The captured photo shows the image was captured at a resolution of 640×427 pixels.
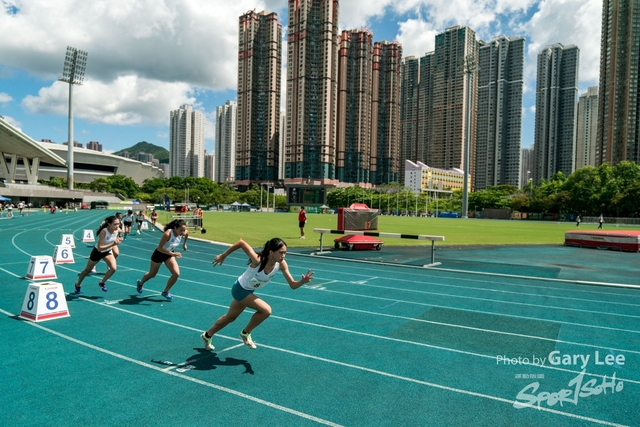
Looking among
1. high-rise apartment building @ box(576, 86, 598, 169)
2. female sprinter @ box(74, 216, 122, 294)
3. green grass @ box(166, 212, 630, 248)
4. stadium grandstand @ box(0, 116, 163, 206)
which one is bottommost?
green grass @ box(166, 212, 630, 248)

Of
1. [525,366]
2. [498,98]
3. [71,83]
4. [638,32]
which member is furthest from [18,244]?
[498,98]

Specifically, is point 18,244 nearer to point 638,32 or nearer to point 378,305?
point 378,305

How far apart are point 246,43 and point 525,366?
16428 centimetres

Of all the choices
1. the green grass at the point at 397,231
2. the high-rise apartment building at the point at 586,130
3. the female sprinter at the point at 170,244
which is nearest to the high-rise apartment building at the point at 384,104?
the high-rise apartment building at the point at 586,130

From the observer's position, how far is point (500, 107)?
157375mm

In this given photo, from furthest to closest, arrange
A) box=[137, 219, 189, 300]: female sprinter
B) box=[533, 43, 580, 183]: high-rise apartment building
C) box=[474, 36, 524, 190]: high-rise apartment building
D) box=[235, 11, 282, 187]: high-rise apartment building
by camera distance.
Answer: box=[474, 36, 524, 190]: high-rise apartment building, box=[235, 11, 282, 187]: high-rise apartment building, box=[533, 43, 580, 183]: high-rise apartment building, box=[137, 219, 189, 300]: female sprinter

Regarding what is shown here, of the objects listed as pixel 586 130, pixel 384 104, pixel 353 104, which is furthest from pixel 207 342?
pixel 586 130

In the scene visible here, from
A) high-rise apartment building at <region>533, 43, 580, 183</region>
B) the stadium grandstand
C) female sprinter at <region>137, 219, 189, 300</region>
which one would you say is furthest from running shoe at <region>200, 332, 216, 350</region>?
high-rise apartment building at <region>533, 43, 580, 183</region>

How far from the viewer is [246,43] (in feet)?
507

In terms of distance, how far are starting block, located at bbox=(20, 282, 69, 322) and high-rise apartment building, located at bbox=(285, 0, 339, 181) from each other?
13713 centimetres

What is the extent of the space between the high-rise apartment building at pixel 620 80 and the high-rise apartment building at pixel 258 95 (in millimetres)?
100660

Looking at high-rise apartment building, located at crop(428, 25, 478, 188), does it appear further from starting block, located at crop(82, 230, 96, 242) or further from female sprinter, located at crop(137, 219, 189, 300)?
female sprinter, located at crop(137, 219, 189, 300)

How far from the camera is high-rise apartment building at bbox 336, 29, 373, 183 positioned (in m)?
150

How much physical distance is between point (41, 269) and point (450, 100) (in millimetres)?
167390
